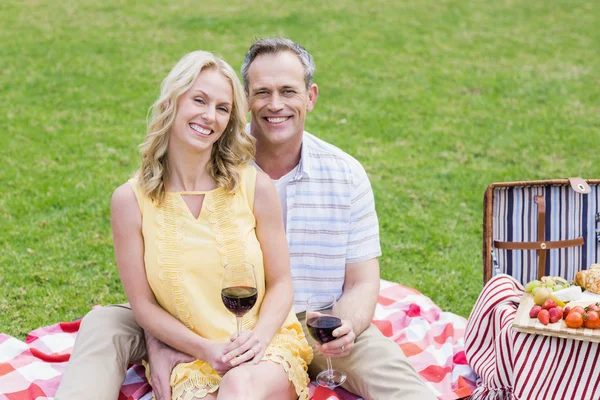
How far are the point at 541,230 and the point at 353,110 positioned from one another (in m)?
5.40

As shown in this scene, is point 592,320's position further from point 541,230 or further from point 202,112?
point 202,112

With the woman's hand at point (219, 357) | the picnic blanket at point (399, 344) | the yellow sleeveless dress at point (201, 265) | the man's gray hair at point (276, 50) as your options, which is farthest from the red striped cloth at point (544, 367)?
the man's gray hair at point (276, 50)

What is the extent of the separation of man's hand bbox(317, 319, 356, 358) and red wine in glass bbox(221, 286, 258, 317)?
18.6 inches

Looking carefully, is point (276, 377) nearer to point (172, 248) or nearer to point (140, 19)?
point (172, 248)

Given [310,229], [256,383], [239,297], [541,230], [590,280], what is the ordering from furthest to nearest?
1. [541,230]
2. [310,229]
3. [590,280]
4. [256,383]
5. [239,297]

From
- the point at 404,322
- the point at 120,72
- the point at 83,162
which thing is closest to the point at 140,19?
the point at 120,72

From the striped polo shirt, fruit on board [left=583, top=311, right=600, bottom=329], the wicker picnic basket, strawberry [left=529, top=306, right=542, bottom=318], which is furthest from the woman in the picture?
the wicker picnic basket

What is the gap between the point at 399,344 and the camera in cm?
459

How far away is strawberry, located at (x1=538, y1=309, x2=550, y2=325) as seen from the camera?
3510mm

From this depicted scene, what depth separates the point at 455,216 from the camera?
7098 millimetres

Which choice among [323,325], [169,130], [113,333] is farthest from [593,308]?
[113,333]

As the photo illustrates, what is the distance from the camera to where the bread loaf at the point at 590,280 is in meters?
3.95

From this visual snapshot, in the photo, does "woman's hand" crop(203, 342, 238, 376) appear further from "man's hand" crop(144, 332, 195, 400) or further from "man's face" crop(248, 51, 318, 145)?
"man's face" crop(248, 51, 318, 145)

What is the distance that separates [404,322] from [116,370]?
187 cm
